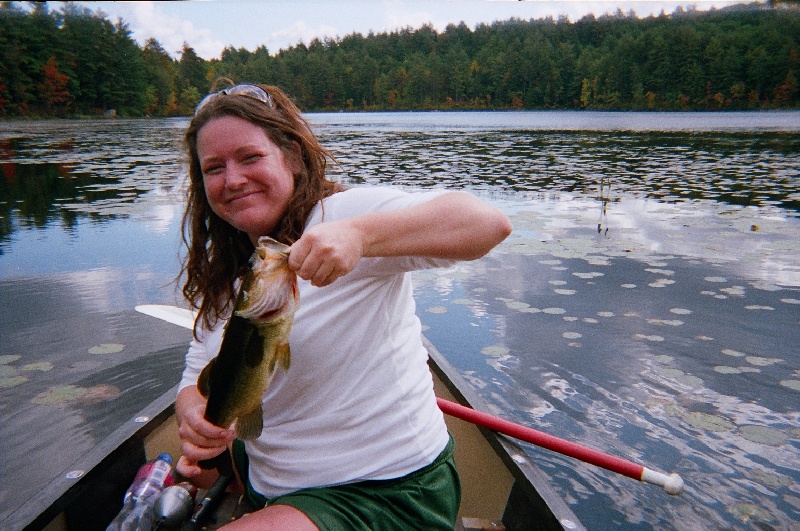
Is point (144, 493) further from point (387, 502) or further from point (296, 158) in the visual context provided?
point (296, 158)

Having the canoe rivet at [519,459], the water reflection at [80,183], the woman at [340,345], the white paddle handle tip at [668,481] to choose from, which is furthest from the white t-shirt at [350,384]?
the water reflection at [80,183]

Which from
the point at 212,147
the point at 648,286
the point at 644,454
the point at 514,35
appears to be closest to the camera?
the point at 212,147

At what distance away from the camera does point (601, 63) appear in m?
84.6

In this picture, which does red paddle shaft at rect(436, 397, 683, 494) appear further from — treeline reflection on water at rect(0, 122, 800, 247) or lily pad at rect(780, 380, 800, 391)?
treeline reflection on water at rect(0, 122, 800, 247)

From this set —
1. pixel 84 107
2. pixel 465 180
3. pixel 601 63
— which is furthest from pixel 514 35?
pixel 465 180

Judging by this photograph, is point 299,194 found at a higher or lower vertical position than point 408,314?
higher

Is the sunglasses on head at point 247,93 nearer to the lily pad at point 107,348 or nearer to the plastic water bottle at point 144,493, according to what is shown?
the plastic water bottle at point 144,493

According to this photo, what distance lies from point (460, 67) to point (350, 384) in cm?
10873

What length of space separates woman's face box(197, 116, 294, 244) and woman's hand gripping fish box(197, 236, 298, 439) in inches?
19.1

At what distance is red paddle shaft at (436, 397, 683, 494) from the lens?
103 inches

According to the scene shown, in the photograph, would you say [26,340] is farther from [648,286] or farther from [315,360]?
[648,286]

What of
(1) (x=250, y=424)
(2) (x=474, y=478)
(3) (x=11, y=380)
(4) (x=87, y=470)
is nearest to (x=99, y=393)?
(3) (x=11, y=380)

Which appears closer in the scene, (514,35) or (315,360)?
(315,360)

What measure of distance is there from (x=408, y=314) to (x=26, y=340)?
5120 millimetres
